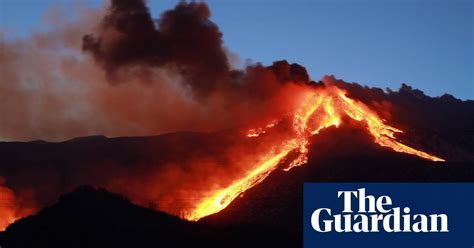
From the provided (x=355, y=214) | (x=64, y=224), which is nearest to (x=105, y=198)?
(x=64, y=224)

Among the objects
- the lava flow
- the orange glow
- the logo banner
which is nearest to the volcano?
the lava flow

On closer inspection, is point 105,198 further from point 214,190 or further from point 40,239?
point 214,190

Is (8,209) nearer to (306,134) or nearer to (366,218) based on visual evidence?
(306,134)

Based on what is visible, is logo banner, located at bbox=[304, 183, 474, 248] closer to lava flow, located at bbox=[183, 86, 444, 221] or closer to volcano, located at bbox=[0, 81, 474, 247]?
volcano, located at bbox=[0, 81, 474, 247]

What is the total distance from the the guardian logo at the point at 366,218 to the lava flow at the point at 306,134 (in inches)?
958

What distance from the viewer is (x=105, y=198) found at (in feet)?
221

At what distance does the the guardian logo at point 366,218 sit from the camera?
50438 millimetres

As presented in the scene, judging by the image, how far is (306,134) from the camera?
89.0 metres

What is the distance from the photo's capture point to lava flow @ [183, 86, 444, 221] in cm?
7881

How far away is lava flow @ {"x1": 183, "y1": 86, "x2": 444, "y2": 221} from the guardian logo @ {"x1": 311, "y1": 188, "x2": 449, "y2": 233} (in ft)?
79.8

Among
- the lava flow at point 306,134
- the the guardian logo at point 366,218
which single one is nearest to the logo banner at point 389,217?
the the guardian logo at point 366,218

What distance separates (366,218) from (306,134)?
3904 cm

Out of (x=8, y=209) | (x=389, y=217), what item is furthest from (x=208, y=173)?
(x=389, y=217)

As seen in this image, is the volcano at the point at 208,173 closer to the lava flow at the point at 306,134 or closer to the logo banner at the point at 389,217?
the lava flow at the point at 306,134
